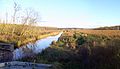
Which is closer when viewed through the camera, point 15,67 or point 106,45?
point 106,45

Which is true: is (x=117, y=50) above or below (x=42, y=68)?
above

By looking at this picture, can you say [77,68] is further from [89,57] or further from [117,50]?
[117,50]

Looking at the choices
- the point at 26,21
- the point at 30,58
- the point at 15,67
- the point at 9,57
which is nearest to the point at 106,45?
the point at 15,67

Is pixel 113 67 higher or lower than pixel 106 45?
lower

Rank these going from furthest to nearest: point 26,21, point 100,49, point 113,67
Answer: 1. point 26,21
2. point 100,49
3. point 113,67

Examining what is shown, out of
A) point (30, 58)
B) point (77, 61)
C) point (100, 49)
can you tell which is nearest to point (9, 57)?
point (30, 58)

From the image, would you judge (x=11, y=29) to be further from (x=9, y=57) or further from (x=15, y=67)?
(x=15, y=67)

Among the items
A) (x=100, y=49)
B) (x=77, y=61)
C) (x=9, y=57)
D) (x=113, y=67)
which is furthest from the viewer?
(x=9, y=57)

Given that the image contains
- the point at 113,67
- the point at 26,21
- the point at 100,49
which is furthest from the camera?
the point at 26,21

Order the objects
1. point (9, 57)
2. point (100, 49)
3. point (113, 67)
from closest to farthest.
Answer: point (113, 67), point (100, 49), point (9, 57)
